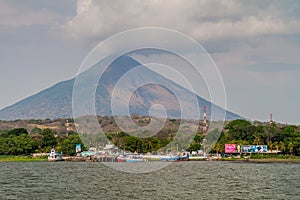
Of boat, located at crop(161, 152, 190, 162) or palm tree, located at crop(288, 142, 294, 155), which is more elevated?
palm tree, located at crop(288, 142, 294, 155)

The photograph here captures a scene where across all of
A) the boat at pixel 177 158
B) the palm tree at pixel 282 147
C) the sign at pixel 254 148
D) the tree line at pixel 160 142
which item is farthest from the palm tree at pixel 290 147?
the boat at pixel 177 158

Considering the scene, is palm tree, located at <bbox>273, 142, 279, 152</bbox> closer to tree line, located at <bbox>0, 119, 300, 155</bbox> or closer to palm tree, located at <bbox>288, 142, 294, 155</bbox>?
tree line, located at <bbox>0, 119, 300, 155</bbox>

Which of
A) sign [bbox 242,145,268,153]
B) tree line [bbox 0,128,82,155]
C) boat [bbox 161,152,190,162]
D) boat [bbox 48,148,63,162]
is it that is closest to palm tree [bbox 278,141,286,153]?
sign [bbox 242,145,268,153]

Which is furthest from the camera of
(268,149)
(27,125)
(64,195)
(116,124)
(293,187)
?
(27,125)

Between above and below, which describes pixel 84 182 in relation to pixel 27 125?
below

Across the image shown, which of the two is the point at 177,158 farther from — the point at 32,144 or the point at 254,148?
the point at 32,144

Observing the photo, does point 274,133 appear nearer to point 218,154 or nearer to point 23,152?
point 218,154

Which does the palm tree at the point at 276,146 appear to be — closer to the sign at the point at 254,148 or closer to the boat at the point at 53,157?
the sign at the point at 254,148

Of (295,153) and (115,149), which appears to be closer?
(295,153)

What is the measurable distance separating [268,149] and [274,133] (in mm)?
7630

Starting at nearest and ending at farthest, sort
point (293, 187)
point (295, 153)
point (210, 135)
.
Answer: point (293, 187) < point (295, 153) < point (210, 135)

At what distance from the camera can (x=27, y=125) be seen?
611 ft

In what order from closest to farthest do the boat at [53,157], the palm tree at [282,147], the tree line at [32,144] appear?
the boat at [53,157] → the palm tree at [282,147] → the tree line at [32,144]

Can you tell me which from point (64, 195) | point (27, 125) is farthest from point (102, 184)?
point (27, 125)
